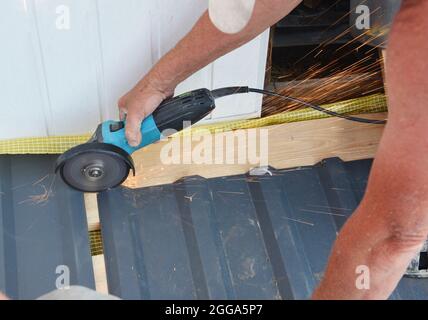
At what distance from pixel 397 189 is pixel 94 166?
99 centimetres

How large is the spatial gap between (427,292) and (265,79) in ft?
3.04

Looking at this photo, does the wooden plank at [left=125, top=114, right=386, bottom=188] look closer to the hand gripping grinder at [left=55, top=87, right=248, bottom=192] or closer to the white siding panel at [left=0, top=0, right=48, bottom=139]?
the hand gripping grinder at [left=55, top=87, right=248, bottom=192]

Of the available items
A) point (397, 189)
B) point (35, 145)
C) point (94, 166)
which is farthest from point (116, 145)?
point (397, 189)

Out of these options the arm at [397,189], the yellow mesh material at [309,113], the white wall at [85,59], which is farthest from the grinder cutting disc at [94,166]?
the arm at [397,189]

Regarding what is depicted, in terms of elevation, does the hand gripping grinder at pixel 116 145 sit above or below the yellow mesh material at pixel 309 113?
below

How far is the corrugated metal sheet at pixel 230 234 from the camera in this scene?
2.27 meters

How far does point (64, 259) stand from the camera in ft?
7.45

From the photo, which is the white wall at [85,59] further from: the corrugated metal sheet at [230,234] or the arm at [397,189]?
the arm at [397,189]

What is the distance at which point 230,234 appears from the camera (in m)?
2.39

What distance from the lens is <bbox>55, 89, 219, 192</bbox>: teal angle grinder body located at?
214 centimetres

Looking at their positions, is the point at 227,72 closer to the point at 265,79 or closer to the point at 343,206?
the point at 265,79

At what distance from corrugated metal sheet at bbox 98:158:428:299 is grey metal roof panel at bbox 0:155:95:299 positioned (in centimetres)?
9

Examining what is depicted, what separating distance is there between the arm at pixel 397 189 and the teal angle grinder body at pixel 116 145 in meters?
0.64

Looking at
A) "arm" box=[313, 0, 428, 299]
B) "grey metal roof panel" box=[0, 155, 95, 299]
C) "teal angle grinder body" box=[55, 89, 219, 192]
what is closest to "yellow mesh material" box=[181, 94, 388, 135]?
"teal angle grinder body" box=[55, 89, 219, 192]
